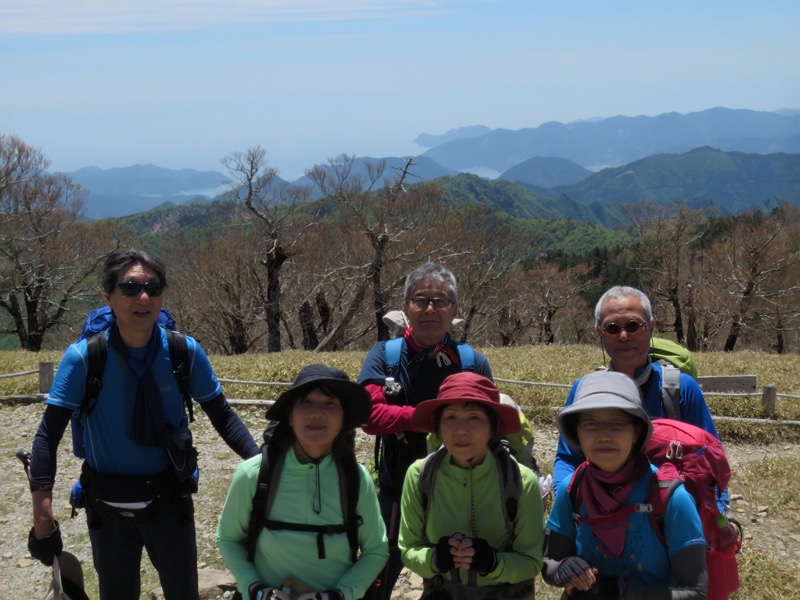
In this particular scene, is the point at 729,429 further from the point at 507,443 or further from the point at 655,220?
the point at 655,220

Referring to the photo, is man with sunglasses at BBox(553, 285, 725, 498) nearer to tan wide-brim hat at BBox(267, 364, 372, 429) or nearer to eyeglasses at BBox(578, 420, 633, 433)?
eyeglasses at BBox(578, 420, 633, 433)

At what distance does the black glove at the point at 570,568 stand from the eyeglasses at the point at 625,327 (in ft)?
4.09

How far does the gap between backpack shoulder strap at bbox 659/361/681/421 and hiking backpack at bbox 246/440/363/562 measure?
1.65 metres

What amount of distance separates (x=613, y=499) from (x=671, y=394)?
34.1 inches

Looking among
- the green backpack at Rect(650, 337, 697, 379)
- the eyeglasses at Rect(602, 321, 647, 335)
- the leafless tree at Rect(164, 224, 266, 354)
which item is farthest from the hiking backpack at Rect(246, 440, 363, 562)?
the leafless tree at Rect(164, 224, 266, 354)

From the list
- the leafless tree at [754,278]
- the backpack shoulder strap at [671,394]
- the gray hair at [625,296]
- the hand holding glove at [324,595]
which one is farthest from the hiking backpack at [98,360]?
the leafless tree at [754,278]

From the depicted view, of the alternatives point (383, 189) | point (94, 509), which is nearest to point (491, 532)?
point (94, 509)

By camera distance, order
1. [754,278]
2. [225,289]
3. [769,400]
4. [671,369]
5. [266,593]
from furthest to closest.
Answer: [754,278] < [225,289] < [769,400] < [671,369] < [266,593]

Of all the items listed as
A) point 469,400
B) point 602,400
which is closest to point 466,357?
point 469,400

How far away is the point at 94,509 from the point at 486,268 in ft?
100

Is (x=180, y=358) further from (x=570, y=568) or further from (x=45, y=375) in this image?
(x=45, y=375)

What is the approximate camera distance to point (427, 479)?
3.09m

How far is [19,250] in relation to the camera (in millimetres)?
28594

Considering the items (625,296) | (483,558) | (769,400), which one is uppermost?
(625,296)
